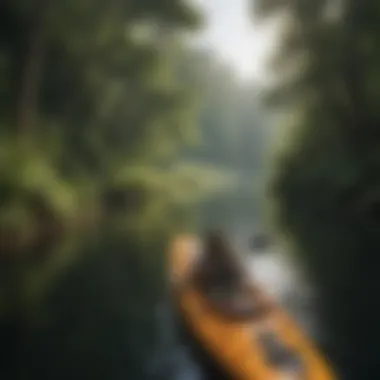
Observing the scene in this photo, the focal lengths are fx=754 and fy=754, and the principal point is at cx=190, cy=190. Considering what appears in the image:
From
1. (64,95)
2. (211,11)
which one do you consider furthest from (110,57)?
(211,11)

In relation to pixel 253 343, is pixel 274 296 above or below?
above

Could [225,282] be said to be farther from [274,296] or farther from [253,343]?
[253,343]

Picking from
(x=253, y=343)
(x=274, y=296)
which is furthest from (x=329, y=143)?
(x=253, y=343)

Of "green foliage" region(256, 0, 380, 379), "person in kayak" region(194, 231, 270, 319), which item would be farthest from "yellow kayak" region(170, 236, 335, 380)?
"green foliage" region(256, 0, 380, 379)

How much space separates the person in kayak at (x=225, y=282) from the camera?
2.88 m

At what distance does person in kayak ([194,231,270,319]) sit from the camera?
2881 millimetres

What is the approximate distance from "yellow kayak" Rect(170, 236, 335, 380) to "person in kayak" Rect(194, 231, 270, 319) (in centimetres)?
3

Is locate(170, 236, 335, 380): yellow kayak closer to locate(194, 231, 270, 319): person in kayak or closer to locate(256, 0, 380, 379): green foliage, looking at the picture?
locate(194, 231, 270, 319): person in kayak

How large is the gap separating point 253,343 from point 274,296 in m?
0.71

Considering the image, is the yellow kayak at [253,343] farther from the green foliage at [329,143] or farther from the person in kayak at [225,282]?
the green foliage at [329,143]

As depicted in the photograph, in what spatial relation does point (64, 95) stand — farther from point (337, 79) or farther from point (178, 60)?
point (337, 79)

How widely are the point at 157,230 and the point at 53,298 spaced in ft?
2.09

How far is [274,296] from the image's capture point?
3334 mm

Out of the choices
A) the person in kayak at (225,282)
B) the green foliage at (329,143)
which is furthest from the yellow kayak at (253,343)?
the green foliage at (329,143)
